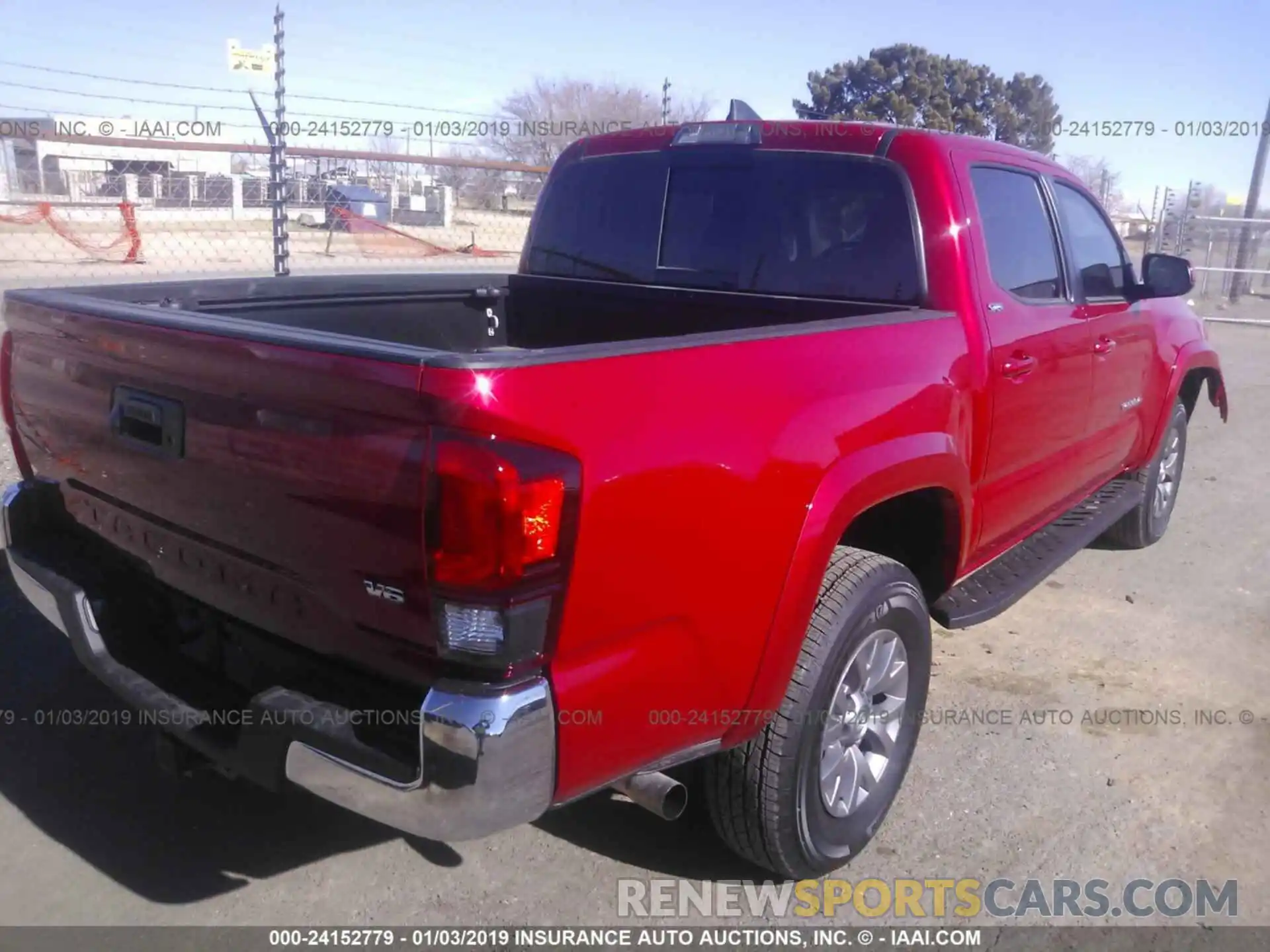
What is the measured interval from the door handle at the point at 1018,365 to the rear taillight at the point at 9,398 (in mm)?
3034

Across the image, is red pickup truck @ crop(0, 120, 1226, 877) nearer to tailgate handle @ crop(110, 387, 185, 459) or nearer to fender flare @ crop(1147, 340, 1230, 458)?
tailgate handle @ crop(110, 387, 185, 459)

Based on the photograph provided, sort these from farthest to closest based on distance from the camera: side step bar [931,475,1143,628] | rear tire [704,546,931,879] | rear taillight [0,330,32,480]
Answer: side step bar [931,475,1143,628] < rear taillight [0,330,32,480] < rear tire [704,546,931,879]

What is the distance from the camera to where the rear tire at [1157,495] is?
5727 millimetres

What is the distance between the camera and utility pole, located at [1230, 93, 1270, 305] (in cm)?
2078

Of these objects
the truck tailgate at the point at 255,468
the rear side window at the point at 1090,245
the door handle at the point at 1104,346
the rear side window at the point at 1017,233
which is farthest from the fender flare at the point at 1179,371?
the truck tailgate at the point at 255,468

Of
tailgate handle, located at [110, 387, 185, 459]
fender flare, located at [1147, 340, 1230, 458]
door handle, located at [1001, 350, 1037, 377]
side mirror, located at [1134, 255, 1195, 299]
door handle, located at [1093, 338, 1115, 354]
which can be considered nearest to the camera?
tailgate handle, located at [110, 387, 185, 459]

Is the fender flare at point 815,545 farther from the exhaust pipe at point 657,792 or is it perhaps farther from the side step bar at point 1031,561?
the side step bar at point 1031,561

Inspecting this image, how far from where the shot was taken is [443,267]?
12.9 m

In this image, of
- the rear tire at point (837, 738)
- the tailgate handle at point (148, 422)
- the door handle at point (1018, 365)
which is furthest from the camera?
the door handle at point (1018, 365)

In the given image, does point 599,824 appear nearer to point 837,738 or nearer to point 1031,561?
point 837,738

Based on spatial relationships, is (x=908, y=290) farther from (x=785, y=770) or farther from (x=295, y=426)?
(x=295, y=426)

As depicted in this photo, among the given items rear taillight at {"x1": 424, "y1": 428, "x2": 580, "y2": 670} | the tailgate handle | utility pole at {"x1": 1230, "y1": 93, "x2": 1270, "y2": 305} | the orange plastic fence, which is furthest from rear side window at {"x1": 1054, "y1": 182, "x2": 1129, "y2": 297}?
utility pole at {"x1": 1230, "y1": 93, "x2": 1270, "y2": 305}

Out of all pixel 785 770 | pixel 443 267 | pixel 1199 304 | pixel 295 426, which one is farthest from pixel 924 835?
pixel 1199 304

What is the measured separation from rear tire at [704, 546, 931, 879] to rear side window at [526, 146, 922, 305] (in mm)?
1035
